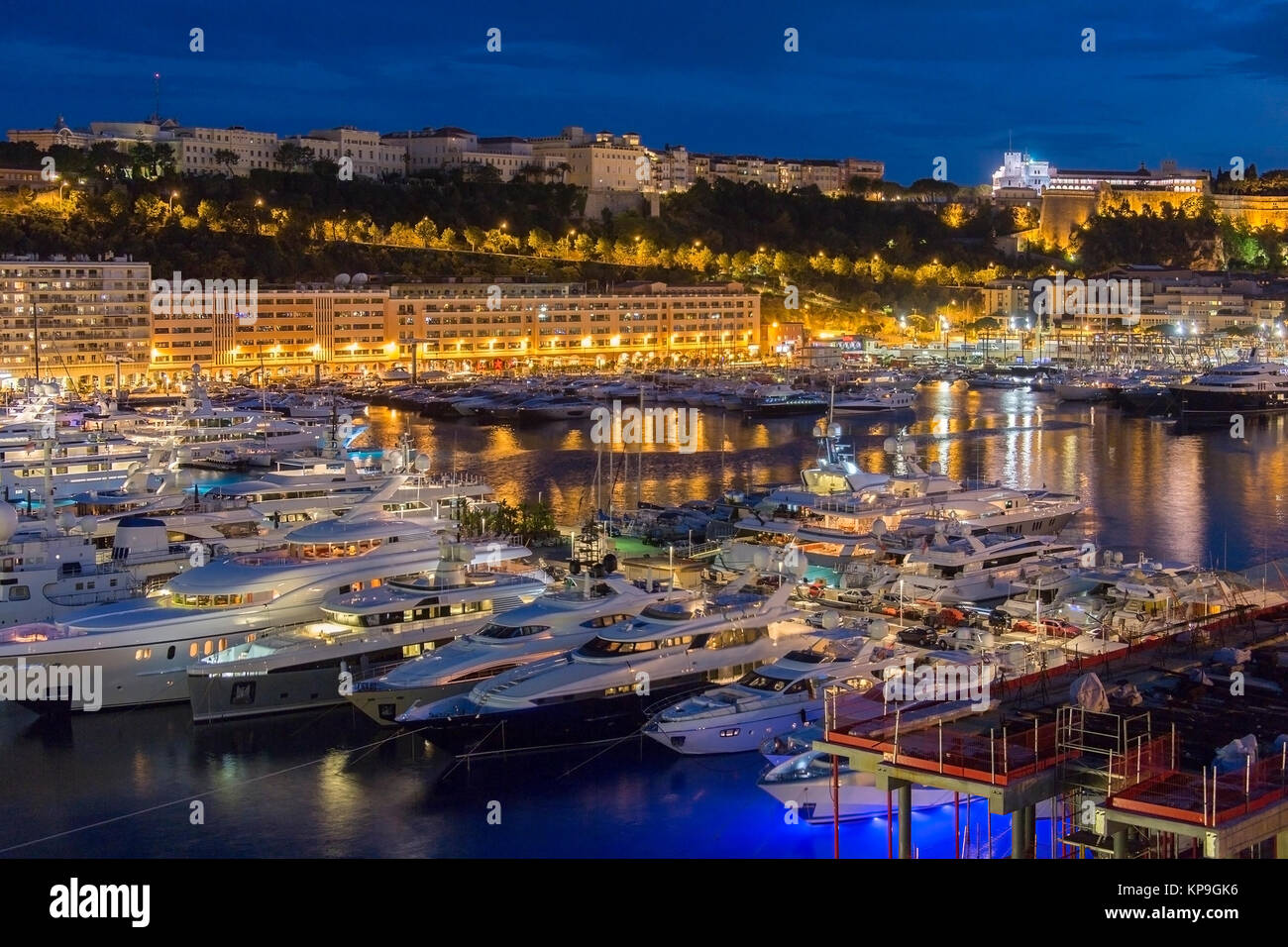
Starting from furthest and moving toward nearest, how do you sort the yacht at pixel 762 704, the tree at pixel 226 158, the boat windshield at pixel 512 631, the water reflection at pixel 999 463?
the tree at pixel 226 158 < the water reflection at pixel 999 463 < the boat windshield at pixel 512 631 < the yacht at pixel 762 704

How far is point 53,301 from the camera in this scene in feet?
94.1

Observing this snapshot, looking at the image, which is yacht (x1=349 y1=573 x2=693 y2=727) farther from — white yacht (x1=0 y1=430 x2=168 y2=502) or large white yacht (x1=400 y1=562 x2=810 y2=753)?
white yacht (x1=0 y1=430 x2=168 y2=502)

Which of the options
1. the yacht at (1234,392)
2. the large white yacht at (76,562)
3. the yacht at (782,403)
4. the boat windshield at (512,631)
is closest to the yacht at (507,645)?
the boat windshield at (512,631)

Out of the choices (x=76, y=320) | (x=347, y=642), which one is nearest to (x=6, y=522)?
(x=347, y=642)

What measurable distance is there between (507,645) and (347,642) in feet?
3.10

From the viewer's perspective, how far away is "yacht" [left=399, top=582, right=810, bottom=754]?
6.94 metres

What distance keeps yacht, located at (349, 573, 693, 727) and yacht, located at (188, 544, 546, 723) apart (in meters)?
0.20

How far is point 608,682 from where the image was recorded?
709 cm

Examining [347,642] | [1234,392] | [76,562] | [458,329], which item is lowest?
[347,642]

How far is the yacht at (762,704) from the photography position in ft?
22.1

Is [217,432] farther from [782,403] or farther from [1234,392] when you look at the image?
[1234,392]

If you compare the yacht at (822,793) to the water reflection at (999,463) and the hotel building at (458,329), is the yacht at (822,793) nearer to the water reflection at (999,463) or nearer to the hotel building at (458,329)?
the water reflection at (999,463)
